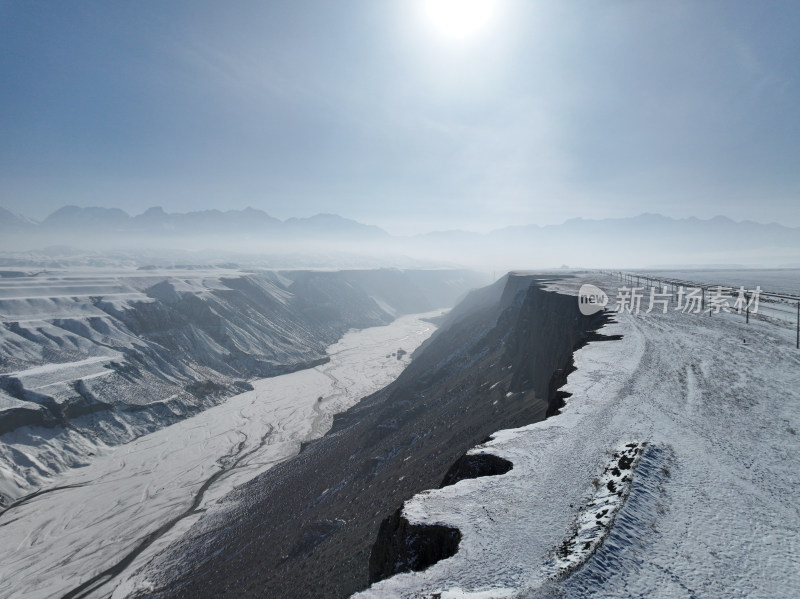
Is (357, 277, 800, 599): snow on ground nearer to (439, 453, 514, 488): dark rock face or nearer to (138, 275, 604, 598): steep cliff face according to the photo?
(439, 453, 514, 488): dark rock face

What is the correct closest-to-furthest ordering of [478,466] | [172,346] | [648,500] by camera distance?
[648,500], [478,466], [172,346]

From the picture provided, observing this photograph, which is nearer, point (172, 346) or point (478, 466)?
point (478, 466)

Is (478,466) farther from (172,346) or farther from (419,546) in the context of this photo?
(172,346)

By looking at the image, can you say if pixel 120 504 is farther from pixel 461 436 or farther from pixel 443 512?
pixel 443 512

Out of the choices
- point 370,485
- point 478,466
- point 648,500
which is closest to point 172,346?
point 370,485

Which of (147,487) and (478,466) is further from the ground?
(478,466)

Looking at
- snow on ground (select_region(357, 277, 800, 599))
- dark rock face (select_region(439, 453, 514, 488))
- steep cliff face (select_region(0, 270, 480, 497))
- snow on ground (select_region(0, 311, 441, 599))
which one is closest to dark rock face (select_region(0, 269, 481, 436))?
steep cliff face (select_region(0, 270, 480, 497))

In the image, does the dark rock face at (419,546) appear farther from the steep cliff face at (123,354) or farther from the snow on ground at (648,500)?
the steep cliff face at (123,354)
